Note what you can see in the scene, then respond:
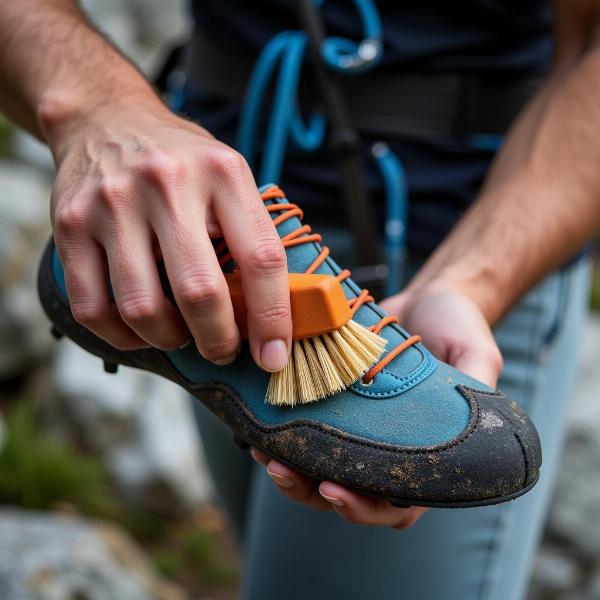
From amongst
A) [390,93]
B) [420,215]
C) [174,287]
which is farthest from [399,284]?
[174,287]

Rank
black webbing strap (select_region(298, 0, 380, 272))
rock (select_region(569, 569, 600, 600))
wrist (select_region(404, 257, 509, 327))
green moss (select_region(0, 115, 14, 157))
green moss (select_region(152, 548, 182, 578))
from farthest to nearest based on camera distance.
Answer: green moss (select_region(0, 115, 14, 157)), green moss (select_region(152, 548, 182, 578)), rock (select_region(569, 569, 600, 600)), black webbing strap (select_region(298, 0, 380, 272)), wrist (select_region(404, 257, 509, 327))

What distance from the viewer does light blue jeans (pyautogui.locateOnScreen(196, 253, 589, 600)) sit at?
52.3 inches

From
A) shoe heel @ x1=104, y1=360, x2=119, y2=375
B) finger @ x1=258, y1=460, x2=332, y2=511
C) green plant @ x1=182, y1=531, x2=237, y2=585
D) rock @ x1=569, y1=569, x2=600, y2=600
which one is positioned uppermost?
finger @ x1=258, y1=460, x2=332, y2=511

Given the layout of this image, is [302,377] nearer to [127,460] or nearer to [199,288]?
[199,288]

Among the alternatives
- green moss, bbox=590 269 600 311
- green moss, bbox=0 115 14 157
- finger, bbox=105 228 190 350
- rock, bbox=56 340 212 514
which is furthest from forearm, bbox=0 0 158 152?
green moss, bbox=590 269 600 311

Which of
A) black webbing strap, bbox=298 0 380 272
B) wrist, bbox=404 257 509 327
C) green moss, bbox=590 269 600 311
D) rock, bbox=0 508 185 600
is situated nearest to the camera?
wrist, bbox=404 257 509 327

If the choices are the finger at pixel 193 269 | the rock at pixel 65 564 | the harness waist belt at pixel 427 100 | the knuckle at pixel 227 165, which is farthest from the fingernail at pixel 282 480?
the rock at pixel 65 564

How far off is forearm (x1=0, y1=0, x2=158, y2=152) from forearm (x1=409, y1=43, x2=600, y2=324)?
1.73 feet

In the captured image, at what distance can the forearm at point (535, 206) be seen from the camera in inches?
50.6

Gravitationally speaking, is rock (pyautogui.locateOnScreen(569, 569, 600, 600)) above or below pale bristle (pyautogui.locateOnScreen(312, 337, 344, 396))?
below

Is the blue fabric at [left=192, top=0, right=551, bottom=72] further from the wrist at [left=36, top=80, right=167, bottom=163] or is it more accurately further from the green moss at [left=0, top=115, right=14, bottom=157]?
the green moss at [left=0, top=115, right=14, bottom=157]

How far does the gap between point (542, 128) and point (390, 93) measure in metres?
0.27

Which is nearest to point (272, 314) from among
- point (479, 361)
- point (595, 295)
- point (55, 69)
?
point (479, 361)

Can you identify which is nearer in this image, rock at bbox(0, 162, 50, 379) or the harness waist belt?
the harness waist belt
